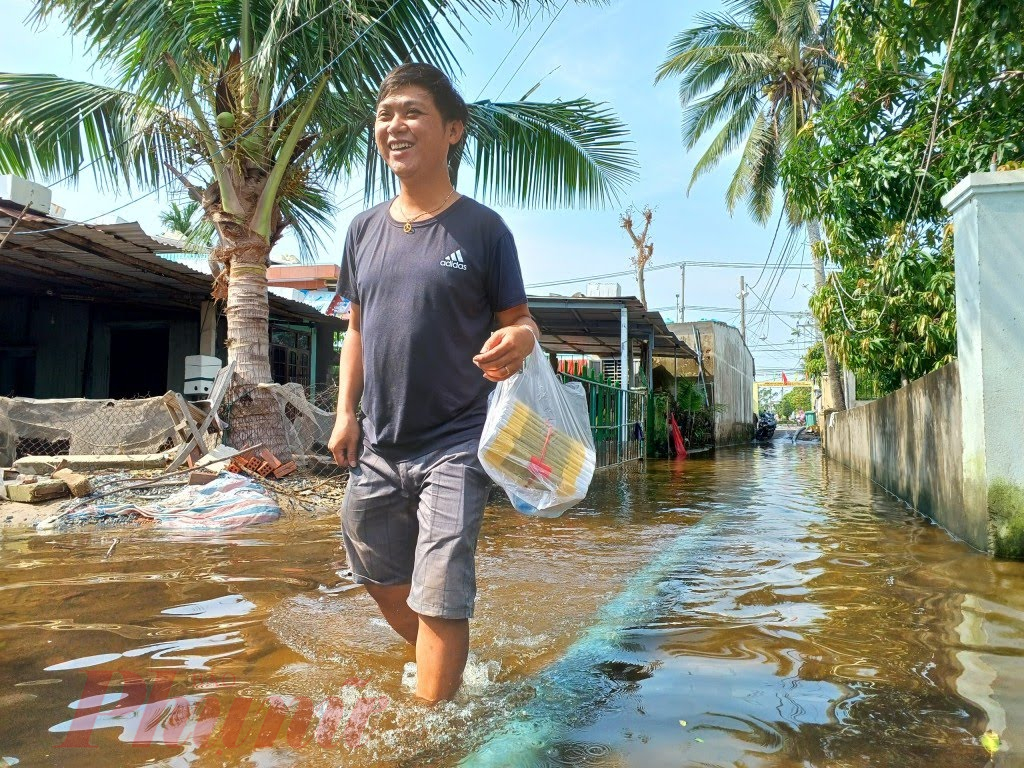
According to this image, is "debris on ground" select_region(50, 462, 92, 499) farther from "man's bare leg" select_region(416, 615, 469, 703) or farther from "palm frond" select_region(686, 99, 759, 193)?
"palm frond" select_region(686, 99, 759, 193)

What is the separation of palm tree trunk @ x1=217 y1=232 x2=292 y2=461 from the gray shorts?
5819mm

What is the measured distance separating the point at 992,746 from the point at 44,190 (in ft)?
31.5

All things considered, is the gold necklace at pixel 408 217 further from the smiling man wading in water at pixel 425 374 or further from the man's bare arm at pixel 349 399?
the man's bare arm at pixel 349 399

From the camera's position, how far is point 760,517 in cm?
665

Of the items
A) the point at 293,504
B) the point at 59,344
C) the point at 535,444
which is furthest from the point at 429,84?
the point at 59,344

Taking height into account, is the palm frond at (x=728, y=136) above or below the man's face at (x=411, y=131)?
above

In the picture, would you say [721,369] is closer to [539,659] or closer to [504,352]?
[539,659]

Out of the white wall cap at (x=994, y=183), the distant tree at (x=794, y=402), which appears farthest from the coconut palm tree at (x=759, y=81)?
the distant tree at (x=794, y=402)

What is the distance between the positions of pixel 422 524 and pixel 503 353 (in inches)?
21.9

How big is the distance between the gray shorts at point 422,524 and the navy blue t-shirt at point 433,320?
7 centimetres

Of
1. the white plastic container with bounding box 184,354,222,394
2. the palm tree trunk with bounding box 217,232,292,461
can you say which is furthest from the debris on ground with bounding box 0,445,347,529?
the white plastic container with bounding box 184,354,222,394

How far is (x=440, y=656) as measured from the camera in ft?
6.59

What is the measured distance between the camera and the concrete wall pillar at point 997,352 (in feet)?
14.5

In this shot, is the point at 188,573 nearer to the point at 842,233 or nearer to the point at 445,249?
the point at 445,249
